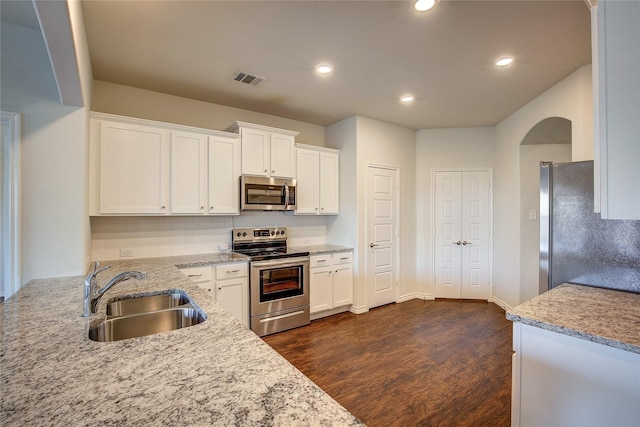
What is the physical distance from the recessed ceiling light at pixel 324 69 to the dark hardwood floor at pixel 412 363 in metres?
2.71

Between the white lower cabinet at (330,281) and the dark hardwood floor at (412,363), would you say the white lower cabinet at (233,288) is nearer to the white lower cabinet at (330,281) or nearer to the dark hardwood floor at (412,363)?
the dark hardwood floor at (412,363)

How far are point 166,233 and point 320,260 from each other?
71.8 inches

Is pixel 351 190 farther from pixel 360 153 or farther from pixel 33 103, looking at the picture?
pixel 33 103

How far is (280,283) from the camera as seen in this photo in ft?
11.4

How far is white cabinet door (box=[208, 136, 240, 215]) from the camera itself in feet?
10.8

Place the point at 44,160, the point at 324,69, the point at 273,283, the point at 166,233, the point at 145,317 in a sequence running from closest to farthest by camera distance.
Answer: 1. the point at 145,317
2. the point at 44,160
3. the point at 324,69
4. the point at 166,233
5. the point at 273,283

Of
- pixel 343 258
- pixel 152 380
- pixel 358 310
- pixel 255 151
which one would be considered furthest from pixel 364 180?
pixel 152 380

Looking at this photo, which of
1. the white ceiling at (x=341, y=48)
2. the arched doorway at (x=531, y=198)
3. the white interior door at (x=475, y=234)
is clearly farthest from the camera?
the white interior door at (x=475, y=234)

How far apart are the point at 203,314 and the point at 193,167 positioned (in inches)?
85.9

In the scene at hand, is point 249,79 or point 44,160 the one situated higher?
point 249,79

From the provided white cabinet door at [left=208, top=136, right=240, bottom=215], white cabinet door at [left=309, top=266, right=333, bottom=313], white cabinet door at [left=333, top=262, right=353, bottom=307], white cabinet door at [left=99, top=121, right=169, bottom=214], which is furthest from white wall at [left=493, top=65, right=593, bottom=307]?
white cabinet door at [left=99, top=121, right=169, bottom=214]

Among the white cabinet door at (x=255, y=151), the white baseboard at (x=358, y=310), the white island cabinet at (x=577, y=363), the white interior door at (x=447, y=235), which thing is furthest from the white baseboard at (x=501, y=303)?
the white cabinet door at (x=255, y=151)

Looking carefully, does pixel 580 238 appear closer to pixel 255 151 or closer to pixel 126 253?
pixel 255 151

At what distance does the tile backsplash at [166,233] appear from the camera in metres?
2.98
